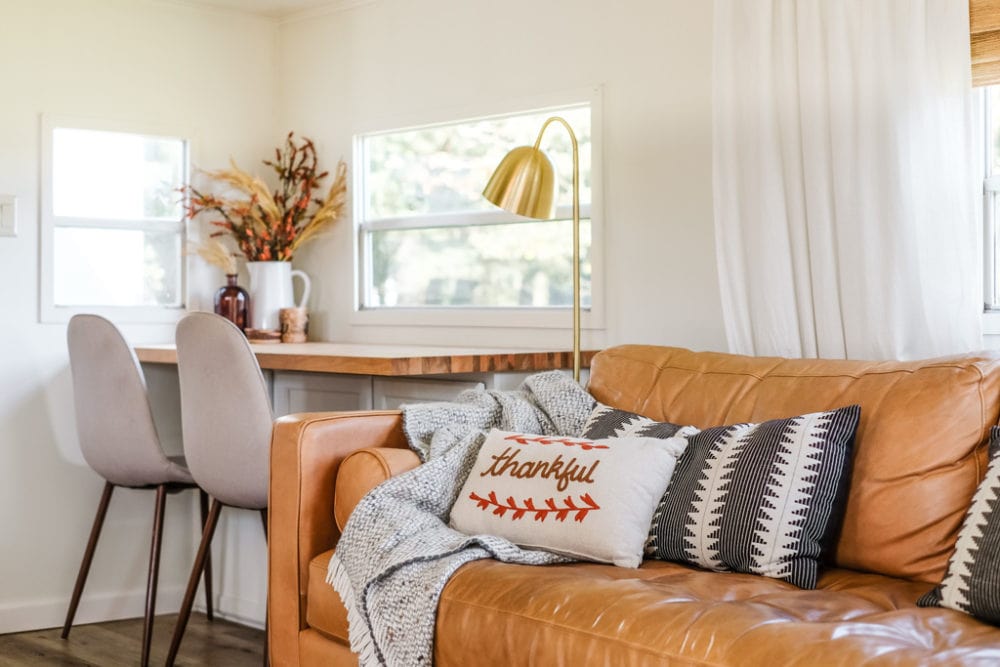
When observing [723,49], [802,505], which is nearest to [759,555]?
[802,505]

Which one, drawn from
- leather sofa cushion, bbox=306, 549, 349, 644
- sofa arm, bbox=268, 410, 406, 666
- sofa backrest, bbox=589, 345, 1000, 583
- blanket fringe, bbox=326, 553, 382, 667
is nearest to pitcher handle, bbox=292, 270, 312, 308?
sofa arm, bbox=268, 410, 406, 666

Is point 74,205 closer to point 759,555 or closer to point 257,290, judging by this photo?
point 257,290

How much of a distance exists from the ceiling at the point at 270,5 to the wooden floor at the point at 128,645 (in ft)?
7.47

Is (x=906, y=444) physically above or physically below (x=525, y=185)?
below

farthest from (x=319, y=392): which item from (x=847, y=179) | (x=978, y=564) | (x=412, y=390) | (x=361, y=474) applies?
(x=978, y=564)

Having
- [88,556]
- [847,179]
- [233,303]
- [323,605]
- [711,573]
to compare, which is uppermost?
[847,179]

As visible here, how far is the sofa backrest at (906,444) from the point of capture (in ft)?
6.84

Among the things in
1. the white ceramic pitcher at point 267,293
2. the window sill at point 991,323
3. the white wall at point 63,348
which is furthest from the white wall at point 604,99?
the window sill at point 991,323

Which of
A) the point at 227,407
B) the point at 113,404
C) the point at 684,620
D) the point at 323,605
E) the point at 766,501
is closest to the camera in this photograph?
the point at 684,620

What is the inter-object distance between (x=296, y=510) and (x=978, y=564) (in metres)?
1.35

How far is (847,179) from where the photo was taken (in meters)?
2.74

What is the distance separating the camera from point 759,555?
212 centimetres

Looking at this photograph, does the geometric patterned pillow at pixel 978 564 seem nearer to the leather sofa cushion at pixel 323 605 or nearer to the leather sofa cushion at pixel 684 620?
the leather sofa cushion at pixel 684 620

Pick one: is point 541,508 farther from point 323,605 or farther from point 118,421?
point 118,421
